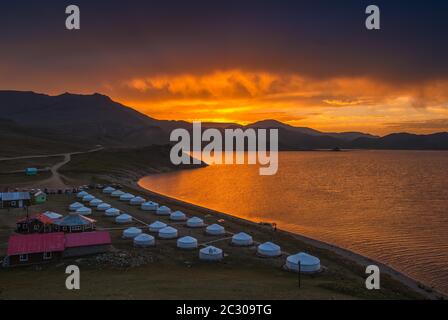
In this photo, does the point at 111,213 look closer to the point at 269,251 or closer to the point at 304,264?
the point at 269,251

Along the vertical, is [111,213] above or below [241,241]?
above

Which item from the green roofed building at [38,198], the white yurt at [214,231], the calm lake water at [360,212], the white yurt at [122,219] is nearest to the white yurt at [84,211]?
the white yurt at [122,219]

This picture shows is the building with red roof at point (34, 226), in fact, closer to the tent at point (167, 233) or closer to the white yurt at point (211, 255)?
the tent at point (167, 233)

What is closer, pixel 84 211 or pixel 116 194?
pixel 84 211

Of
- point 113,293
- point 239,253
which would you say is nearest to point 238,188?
→ point 239,253

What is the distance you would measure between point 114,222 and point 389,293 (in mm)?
42202

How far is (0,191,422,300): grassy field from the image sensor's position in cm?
3116

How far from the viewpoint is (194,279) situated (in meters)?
37.2

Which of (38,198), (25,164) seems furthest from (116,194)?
(25,164)

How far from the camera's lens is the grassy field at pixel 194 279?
31156 mm

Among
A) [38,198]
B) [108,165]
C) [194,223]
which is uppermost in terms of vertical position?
[108,165]

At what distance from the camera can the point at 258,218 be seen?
273 feet

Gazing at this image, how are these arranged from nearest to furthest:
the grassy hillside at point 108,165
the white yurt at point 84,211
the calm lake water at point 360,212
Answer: the calm lake water at point 360,212 < the white yurt at point 84,211 < the grassy hillside at point 108,165
